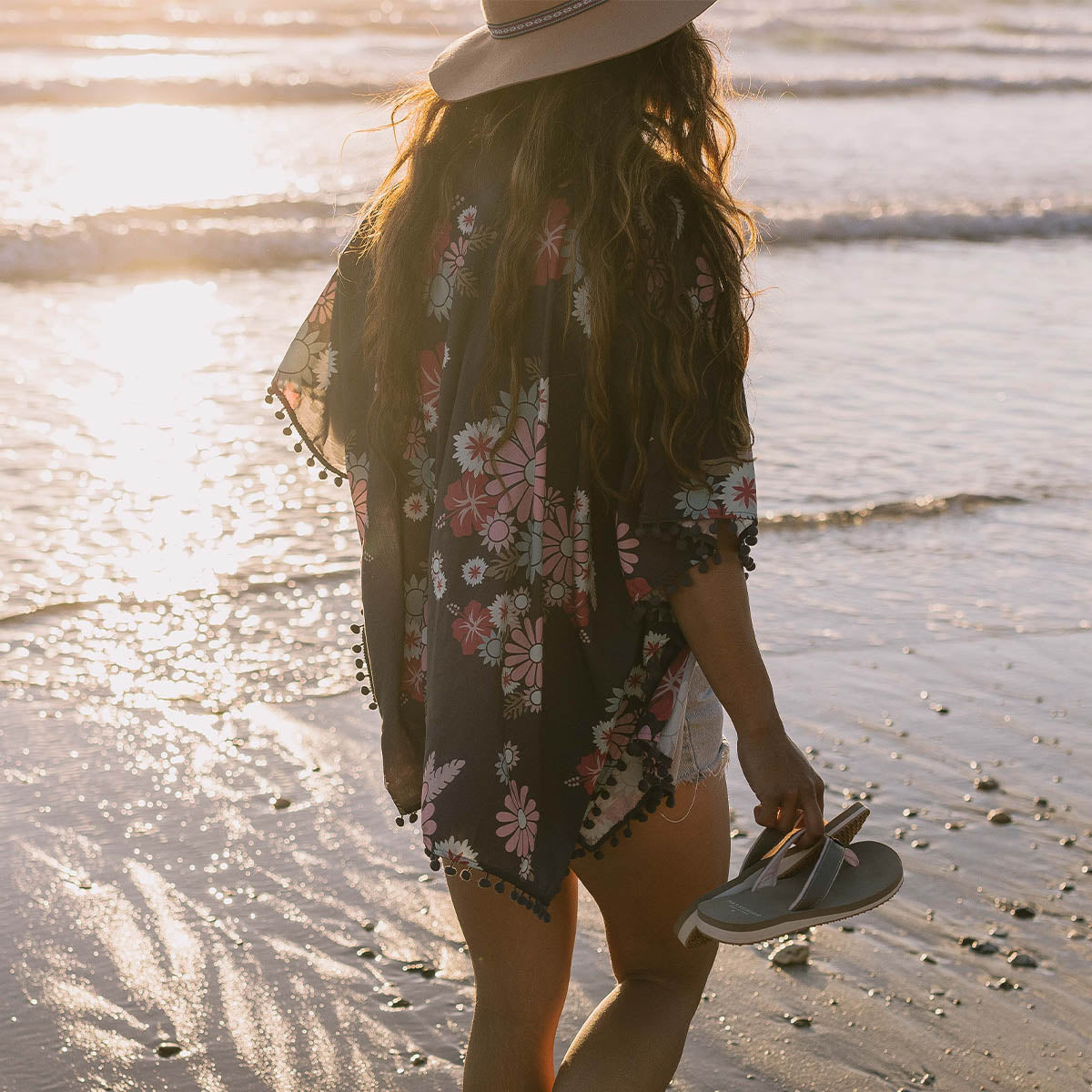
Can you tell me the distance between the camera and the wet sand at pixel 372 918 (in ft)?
8.89

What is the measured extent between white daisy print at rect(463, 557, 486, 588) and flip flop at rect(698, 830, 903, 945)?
475 millimetres

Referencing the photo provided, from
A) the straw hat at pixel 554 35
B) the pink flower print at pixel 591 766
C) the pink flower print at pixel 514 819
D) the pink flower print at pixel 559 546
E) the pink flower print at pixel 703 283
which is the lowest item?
the pink flower print at pixel 514 819

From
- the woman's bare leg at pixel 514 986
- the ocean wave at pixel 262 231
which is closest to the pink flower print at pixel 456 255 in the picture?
the woman's bare leg at pixel 514 986

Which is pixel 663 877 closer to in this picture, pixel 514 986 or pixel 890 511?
pixel 514 986

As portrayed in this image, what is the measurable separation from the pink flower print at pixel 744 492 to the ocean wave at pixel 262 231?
8708 mm

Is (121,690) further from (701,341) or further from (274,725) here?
(701,341)

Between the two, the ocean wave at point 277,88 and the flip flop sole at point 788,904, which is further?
the ocean wave at point 277,88

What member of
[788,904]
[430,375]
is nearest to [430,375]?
[430,375]

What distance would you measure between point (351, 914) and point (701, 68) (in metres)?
2.18

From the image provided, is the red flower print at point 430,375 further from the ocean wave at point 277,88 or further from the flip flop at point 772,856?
the ocean wave at point 277,88

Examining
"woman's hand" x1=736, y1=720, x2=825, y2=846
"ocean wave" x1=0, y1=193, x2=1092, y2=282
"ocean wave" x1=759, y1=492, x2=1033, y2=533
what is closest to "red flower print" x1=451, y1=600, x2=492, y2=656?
"woman's hand" x1=736, y1=720, x2=825, y2=846

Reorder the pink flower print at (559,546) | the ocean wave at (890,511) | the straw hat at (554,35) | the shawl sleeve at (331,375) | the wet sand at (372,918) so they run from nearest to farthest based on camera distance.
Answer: the straw hat at (554,35)
the pink flower print at (559,546)
the shawl sleeve at (331,375)
the wet sand at (372,918)
the ocean wave at (890,511)

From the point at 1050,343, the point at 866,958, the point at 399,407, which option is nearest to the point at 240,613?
the point at 866,958

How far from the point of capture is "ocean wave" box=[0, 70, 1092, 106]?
63.0 feet
